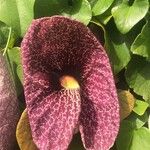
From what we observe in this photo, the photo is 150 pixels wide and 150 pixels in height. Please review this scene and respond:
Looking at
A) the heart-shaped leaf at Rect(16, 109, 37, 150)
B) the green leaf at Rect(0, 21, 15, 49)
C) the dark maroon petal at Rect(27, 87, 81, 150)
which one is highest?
the green leaf at Rect(0, 21, 15, 49)

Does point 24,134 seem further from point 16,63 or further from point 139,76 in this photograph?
point 139,76

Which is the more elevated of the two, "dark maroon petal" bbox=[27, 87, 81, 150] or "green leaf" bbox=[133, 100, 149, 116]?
"dark maroon petal" bbox=[27, 87, 81, 150]

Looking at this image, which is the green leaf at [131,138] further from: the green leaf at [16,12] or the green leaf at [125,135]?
the green leaf at [16,12]

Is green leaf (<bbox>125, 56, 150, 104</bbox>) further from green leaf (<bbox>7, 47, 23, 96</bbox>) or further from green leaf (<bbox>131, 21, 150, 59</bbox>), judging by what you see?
green leaf (<bbox>7, 47, 23, 96</bbox>)

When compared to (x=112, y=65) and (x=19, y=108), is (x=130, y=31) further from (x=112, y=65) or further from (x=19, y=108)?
(x=19, y=108)

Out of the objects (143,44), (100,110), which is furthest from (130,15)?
(100,110)

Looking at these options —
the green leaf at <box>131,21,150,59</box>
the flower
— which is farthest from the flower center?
the green leaf at <box>131,21,150,59</box>
